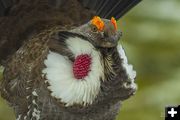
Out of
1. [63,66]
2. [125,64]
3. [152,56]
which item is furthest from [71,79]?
[152,56]

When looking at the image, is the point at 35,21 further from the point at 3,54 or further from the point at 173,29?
the point at 173,29

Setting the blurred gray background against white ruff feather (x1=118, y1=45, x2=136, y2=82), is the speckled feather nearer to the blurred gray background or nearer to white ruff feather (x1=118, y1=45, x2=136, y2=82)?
white ruff feather (x1=118, y1=45, x2=136, y2=82)

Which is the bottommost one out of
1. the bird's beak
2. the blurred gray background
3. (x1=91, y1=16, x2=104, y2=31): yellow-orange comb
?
the blurred gray background

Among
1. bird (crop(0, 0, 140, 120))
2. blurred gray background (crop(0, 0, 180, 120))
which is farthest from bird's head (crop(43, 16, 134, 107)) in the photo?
blurred gray background (crop(0, 0, 180, 120))

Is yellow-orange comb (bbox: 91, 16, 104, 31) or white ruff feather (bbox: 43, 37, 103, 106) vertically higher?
yellow-orange comb (bbox: 91, 16, 104, 31)

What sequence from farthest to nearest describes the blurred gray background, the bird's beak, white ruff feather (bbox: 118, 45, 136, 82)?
the blurred gray background → white ruff feather (bbox: 118, 45, 136, 82) → the bird's beak

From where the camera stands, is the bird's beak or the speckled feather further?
the speckled feather

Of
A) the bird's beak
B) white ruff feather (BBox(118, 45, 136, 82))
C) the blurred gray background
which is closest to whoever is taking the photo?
the bird's beak

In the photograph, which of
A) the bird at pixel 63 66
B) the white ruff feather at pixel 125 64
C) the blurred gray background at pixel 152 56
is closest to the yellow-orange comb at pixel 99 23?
the bird at pixel 63 66
